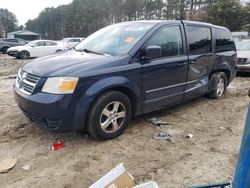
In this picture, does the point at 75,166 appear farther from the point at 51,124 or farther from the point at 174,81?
the point at 174,81

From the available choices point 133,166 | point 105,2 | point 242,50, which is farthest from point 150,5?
point 133,166

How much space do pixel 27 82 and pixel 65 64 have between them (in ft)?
1.92

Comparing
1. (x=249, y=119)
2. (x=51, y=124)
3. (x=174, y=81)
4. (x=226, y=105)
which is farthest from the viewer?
(x=226, y=105)

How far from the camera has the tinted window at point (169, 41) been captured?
4.30 m

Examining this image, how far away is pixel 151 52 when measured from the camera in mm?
3928

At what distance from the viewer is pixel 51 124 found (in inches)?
134

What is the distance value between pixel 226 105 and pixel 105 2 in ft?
167

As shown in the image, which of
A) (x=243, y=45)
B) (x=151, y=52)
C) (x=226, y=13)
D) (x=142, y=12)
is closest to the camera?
(x=151, y=52)

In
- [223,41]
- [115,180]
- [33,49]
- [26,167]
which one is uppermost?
[223,41]

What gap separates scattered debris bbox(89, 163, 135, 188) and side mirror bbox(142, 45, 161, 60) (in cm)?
206

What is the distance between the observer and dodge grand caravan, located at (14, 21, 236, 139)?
3.36m

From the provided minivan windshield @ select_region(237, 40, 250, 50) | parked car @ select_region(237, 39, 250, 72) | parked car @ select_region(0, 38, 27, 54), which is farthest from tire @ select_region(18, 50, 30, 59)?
parked car @ select_region(237, 39, 250, 72)

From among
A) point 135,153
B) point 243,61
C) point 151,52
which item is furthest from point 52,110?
point 243,61

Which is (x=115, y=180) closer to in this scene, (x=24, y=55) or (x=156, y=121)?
(x=156, y=121)
